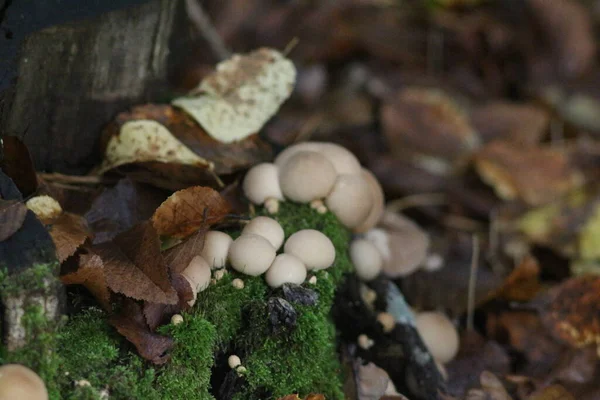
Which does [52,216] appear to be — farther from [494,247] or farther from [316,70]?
[316,70]

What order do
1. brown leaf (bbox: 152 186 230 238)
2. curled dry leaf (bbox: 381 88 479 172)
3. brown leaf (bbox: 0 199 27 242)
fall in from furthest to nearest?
curled dry leaf (bbox: 381 88 479 172) < brown leaf (bbox: 152 186 230 238) < brown leaf (bbox: 0 199 27 242)

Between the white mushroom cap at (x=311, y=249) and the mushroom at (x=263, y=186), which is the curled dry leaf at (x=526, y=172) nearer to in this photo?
the mushroom at (x=263, y=186)

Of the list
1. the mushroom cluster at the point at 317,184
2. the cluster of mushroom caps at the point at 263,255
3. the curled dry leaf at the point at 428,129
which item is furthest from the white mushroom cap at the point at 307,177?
the curled dry leaf at the point at 428,129

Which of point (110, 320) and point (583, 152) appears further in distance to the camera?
point (583, 152)

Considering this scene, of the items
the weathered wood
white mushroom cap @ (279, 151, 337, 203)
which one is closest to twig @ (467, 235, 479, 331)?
white mushroom cap @ (279, 151, 337, 203)

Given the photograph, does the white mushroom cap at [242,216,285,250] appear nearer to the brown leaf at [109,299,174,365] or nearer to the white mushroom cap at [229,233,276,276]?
the white mushroom cap at [229,233,276,276]

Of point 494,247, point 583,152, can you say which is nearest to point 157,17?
point 494,247

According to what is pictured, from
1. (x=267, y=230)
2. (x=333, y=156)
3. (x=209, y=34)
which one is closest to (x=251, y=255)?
(x=267, y=230)
